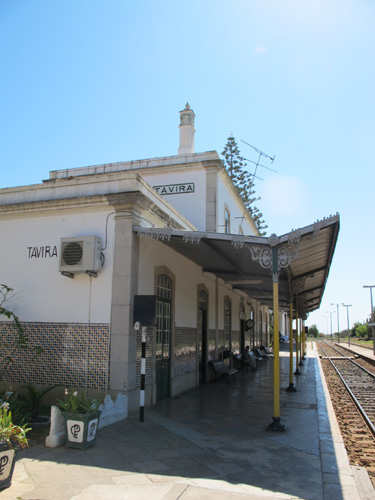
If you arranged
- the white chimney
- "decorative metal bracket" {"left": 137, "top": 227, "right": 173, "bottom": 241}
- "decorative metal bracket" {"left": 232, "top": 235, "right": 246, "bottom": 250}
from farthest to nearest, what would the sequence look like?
the white chimney
"decorative metal bracket" {"left": 137, "top": 227, "right": 173, "bottom": 241}
"decorative metal bracket" {"left": 232, "top": 235, "right": 246, "bottom": 250}

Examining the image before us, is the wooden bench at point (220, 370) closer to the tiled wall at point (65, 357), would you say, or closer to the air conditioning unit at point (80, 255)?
the tiled wall at point (65, 357)

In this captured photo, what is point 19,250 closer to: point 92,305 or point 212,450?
A: point 92,305

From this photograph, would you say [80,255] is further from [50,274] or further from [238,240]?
[238,240]

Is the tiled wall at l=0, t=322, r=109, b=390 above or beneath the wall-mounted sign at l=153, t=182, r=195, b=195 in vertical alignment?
beneath

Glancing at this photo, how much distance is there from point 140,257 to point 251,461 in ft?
13.5

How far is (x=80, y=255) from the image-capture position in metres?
7.46

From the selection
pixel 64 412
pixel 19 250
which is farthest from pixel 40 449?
pixel 19 250

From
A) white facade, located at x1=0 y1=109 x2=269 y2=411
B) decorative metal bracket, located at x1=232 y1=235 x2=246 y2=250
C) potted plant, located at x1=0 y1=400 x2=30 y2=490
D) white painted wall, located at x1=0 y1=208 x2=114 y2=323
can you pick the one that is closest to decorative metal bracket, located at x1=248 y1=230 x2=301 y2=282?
decorative metal bracket, located at x1=232 y1=235 x2=246 y2=250

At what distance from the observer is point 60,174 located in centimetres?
1560

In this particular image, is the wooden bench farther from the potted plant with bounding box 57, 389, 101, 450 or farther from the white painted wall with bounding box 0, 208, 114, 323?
the potted plant with bounding box 57, 389, 101, 450

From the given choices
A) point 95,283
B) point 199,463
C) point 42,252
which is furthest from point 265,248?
point 42,252

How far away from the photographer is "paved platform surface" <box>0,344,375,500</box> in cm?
413

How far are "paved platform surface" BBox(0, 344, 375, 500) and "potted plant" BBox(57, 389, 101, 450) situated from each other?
135 millimetres

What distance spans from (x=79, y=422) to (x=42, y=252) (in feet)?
12.9
